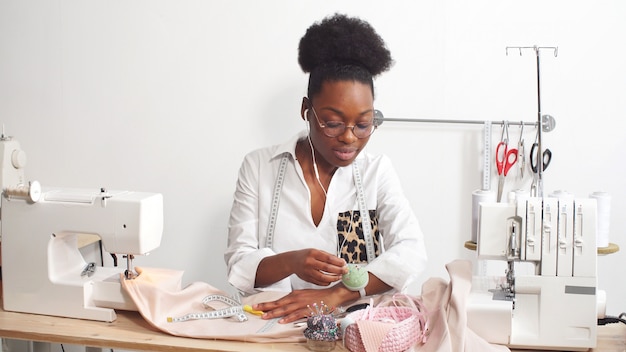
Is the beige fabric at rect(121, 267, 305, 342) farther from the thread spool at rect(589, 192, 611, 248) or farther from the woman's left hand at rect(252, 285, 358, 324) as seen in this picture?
the thread spool at rect(589, 192, 611, 248)

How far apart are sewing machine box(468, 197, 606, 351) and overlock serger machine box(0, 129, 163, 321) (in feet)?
3.14

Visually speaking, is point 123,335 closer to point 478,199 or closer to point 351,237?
point 351,237

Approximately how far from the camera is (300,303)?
216 centimetres

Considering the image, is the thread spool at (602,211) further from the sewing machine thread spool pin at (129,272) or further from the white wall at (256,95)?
the sewing machine thread spool pin at (129,272)

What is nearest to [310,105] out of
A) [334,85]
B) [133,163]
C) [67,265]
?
[334,85]

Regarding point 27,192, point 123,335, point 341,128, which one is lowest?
point 123,335

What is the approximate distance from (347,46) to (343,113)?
0.24 m

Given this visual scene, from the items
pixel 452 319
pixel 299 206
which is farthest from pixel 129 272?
pixel 452 319

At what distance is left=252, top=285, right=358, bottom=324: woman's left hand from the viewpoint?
2098 millimetres

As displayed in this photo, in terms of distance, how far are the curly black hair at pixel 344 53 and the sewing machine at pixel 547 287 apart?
70cm

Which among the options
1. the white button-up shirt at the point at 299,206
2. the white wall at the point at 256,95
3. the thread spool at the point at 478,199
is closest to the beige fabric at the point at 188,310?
the white button-up shirt at the point at 299,206

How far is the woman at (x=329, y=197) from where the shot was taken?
233 cm

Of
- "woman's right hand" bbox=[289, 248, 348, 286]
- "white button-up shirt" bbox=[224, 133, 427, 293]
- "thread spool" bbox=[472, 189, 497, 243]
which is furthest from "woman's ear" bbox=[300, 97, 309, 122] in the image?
"thread spool" bbox=[472, 189, 497, 243]

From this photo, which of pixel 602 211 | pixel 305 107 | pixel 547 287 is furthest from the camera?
pixel 602 211
